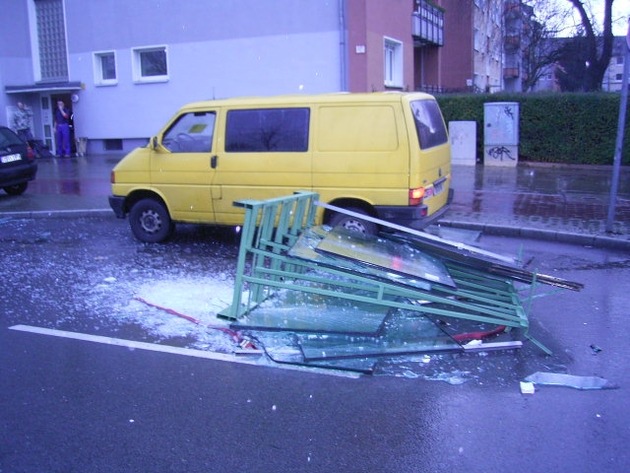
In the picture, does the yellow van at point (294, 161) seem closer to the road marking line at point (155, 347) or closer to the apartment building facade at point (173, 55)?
the road marking line at point (155, 347)

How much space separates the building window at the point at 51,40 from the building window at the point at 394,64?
11.8 meters

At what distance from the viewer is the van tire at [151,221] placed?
9.11 meters

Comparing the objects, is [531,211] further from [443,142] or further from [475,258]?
[475,258]

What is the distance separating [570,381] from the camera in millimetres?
4512

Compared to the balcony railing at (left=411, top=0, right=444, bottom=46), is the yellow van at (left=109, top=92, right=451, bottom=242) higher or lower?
lower

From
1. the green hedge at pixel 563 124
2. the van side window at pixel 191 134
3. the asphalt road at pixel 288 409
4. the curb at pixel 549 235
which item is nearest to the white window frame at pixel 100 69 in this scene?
the green hedge at pixel 563 124

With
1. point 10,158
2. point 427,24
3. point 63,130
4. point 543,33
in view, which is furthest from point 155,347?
point 543,33

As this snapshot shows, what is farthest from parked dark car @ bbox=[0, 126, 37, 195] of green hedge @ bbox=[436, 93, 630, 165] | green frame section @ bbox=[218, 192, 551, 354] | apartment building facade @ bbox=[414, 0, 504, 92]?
apartment building facade @ bbox=[414, 0, 504, 92]

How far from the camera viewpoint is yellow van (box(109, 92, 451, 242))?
765 cm

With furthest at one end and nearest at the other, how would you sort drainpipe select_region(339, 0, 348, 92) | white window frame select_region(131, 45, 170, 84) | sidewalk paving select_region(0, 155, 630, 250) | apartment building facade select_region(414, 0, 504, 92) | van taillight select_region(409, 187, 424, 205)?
apartment building facade select_region(414, 0, 504, 92) < white window frame select_region(131, 45, 170, 84) < drainpipe select_region(339, 0, 348, 92) < sidewalk paving select_region(0, 155, 630, 250) < van taillight select_region(409, 187, 424, 205)

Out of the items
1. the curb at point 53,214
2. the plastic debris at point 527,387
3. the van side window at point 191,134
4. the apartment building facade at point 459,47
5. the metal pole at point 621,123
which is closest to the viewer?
the plastic debris at point 527,387

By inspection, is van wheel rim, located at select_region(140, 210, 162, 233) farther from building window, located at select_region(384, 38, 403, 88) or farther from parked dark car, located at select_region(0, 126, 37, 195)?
building window, located at select_region(384, 38, 403, 88)

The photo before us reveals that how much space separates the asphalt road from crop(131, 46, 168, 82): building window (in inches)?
672

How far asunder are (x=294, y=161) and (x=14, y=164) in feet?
27.9
